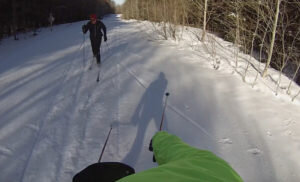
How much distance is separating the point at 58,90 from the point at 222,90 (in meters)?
4.34

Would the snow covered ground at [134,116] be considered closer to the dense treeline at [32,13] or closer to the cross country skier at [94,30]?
the cross country skier at [94,30]

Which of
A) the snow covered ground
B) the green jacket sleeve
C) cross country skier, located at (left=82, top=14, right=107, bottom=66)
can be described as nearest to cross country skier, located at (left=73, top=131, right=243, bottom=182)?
the green jacket sleeve

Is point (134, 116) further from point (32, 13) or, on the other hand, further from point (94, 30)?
point (32, 13)

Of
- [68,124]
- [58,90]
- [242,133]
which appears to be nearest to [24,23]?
[58,90]

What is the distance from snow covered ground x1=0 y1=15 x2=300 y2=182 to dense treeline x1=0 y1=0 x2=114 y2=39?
539 inches

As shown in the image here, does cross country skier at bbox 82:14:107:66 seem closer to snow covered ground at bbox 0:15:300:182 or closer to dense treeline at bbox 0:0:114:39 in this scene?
snow covered ground at bbox 0:15:300:182

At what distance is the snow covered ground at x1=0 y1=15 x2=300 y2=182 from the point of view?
3459 millimetres

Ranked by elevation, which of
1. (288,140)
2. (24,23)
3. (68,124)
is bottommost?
(288,140)

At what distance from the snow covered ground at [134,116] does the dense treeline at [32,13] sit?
539 inches

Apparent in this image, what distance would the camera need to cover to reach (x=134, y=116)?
15.9 feet

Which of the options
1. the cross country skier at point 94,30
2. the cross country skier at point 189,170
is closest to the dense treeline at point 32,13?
the cross country skier at point 94,30

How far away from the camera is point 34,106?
507cm

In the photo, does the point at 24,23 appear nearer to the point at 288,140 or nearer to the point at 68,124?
the point at 68,124

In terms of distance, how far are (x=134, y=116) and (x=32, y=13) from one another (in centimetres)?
2507
